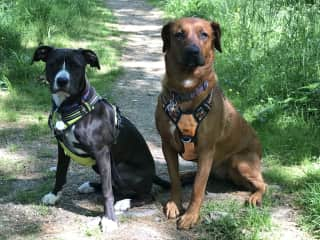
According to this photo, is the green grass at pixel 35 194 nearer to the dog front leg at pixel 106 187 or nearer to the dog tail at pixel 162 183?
the dog front leg at pixel 106 187

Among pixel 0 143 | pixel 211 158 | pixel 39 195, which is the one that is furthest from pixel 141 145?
pixel 0 143

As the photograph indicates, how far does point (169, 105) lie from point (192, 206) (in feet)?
2.58

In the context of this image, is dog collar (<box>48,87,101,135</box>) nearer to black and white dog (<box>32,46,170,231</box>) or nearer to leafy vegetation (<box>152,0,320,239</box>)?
black and white dog (<box>32,46,170,231</box>)

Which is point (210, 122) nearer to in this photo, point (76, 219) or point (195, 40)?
point (195, 40)

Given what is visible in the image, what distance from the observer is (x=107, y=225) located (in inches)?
154

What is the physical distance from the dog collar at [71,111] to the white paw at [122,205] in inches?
30.9

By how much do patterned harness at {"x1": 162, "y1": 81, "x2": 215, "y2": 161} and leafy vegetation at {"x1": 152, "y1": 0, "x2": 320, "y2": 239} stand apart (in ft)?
2.28

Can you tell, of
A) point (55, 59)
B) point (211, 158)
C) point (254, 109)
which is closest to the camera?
point (55, 59)

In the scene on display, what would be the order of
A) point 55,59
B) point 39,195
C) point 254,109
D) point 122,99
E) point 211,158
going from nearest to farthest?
point 55,59, point 211,158, point 39,195, point 254,109, point 122,99

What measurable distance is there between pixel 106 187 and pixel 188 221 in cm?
66

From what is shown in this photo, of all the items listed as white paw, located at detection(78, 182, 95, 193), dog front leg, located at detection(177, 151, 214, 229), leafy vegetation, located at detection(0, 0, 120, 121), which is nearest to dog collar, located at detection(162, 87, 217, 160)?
dog front leg, located at detection(177, 151, 214, 229)

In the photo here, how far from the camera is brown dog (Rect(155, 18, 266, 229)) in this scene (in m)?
3.93

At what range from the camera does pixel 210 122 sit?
4.04 m

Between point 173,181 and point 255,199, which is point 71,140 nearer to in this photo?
point 173,181
